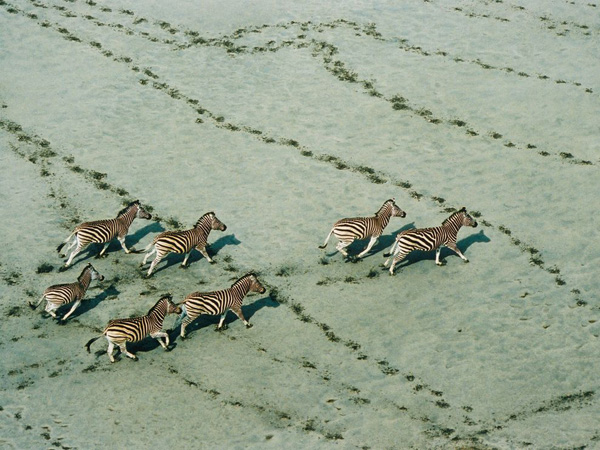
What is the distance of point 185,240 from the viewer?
2233 centimetres

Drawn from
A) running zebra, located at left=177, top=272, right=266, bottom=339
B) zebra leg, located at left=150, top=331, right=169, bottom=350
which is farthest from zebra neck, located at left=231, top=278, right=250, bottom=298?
zebra leg, located at left=150, top=331, right=169, bottom=350

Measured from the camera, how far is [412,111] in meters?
30.5

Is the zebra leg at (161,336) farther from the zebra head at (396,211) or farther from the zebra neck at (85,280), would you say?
the zebra head at (396,211)

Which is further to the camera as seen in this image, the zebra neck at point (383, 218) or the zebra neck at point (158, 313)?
the zebra neck at point (383, 218)

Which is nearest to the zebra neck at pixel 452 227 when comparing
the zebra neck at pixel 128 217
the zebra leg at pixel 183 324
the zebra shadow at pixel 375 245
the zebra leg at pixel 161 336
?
the zebra shadow at pixel 375 245

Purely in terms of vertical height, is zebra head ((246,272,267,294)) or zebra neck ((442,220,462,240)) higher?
zebra neck ((442,220,462,240))

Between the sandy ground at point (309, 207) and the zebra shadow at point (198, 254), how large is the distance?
0.07 meters

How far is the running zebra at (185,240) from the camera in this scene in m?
22.1

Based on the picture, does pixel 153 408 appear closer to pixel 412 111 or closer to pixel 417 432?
pixel 417 432

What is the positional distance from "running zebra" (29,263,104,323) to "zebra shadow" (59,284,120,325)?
257 mm

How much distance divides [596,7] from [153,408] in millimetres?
30674

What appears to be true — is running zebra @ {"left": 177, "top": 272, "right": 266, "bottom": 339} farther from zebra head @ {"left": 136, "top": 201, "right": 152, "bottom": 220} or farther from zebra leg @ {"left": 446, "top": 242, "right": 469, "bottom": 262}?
zebra leg @ {"left": 446, "top": 242, "right": 469, "bottom": 262}

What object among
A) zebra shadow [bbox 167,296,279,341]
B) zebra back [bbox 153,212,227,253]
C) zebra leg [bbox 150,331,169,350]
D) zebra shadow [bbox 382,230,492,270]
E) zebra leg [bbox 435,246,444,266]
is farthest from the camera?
zebra shadow [bbox 382,230,492,270]

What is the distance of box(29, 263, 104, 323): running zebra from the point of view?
20.0 metres
